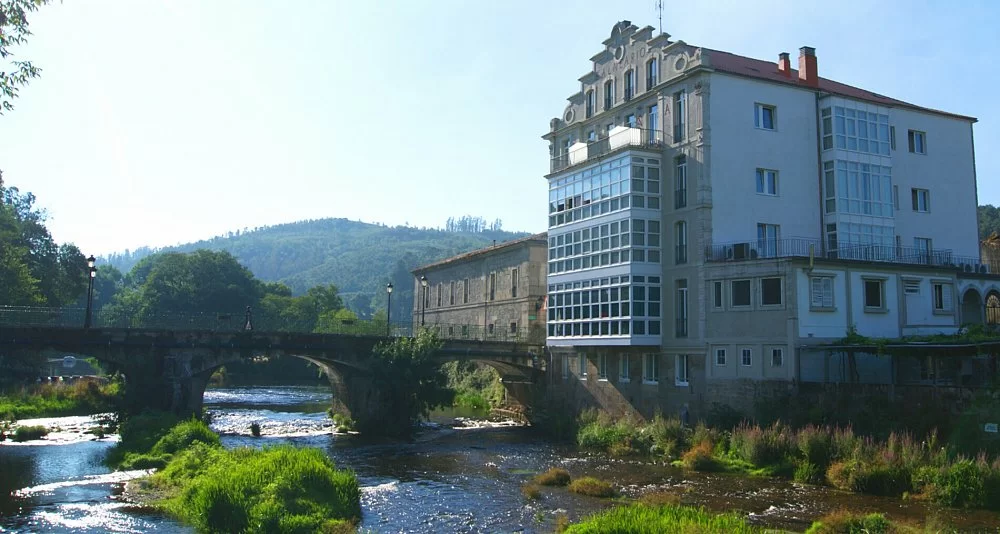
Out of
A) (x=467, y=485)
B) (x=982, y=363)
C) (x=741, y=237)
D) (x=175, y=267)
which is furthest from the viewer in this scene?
(x=175, y=267)

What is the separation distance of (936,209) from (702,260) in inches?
600

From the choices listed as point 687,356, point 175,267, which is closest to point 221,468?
point 687,356

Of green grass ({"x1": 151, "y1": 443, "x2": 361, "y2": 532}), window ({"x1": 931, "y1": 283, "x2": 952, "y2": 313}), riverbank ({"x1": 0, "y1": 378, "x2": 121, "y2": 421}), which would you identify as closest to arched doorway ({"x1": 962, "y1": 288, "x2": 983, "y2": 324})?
window ({"x1": 931, "y1": 283, "x2": 952, "y2": 313})

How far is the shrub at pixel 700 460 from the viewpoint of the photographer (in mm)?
28031

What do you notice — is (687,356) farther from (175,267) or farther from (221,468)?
(175,267)

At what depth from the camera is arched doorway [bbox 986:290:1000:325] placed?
123 ft

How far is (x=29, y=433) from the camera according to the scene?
3509 centimetres

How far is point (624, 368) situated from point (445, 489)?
15734mm

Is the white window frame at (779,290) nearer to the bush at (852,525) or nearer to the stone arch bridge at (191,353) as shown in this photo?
the bush at (852,525)

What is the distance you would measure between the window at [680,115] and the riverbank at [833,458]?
13074 millimetres

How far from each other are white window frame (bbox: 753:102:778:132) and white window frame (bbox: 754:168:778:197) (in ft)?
6.59

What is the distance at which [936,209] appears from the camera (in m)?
39.9

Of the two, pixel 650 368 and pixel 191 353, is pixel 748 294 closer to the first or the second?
pixel 650 368

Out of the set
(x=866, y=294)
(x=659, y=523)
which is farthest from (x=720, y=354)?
(x=659, y=523)
